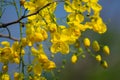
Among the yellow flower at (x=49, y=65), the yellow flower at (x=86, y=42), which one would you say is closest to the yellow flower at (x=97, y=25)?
the yellow flower at (x=86, y=42)

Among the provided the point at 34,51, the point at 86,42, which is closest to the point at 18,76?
the point at 34,51

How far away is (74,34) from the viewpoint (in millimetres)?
2428

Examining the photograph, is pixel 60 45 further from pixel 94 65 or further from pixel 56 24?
pixel 94 65

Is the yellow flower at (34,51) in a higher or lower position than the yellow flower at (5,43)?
higher

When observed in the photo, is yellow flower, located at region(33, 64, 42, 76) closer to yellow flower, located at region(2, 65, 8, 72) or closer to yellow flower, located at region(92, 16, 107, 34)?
yellow flower, located at region(2, 65, 8, 72)

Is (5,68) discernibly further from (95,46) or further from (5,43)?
(95,46)

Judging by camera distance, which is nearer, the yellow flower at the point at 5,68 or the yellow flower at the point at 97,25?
the yellow flower at the point at 97,25

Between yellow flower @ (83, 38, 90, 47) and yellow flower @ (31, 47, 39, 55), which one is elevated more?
yellow flower @ (83, 38, 90, 47)

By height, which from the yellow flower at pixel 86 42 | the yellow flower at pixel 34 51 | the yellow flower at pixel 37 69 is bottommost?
the yellow flower at pixel 37 69

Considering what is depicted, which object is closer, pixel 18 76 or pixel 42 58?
pixel 42 58

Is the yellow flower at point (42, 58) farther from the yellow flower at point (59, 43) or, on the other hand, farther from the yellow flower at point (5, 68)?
the yellow flower at point (5, 68)

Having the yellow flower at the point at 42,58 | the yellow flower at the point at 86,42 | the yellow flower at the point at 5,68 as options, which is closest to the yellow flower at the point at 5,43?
the yellow flower at the point at 5,68

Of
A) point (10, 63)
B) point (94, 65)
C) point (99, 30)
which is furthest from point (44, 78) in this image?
point (94, 65)

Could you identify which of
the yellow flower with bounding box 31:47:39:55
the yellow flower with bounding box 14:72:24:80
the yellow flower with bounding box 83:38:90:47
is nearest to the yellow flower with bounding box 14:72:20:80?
the yellow flower with bounding box 14:72:24:80
